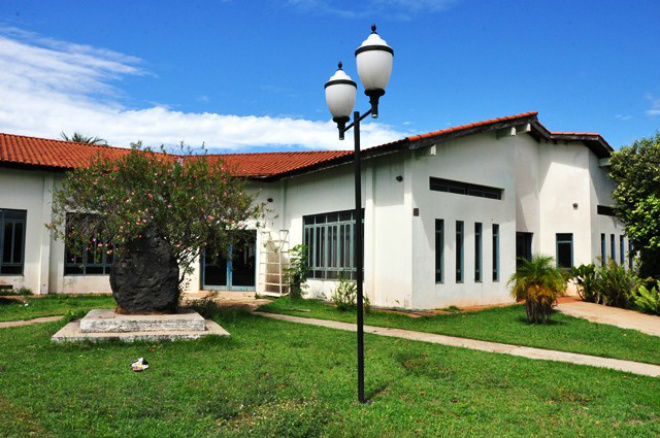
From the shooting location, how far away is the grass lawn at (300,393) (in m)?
4.86

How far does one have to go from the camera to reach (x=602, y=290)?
1578 centimetres

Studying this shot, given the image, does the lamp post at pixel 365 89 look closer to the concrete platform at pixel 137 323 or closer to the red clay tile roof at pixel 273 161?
the concrete platform at pixel 137 323

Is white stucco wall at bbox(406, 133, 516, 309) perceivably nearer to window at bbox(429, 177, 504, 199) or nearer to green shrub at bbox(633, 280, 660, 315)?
window at bbox(429, 177, 504, 199)

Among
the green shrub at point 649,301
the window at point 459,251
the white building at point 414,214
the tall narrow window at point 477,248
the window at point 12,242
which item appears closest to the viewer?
the white building at point 414,214

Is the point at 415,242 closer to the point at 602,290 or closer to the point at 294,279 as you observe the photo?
the point at 294,279

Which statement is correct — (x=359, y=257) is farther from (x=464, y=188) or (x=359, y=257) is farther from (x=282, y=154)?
(x=282, y=154)

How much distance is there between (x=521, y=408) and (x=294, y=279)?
456 inches

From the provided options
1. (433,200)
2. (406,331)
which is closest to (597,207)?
(433,200)

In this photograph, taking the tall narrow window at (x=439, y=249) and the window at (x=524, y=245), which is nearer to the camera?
the tall narrow window at (x=439, y=249)

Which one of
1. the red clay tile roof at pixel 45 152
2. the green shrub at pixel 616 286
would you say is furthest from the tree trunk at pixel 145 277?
the green shrub at pixel 616 286

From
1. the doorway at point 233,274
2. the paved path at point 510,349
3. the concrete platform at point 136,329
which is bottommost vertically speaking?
the paved path at point 510,349

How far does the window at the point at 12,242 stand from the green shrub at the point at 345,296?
9276 millimetres

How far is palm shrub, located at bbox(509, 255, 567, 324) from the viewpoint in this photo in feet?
37.3

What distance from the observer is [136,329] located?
29.5ft
